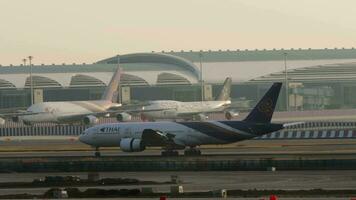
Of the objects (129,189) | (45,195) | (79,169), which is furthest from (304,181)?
(79,169)

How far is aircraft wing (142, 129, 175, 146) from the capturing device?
9144 centimetres

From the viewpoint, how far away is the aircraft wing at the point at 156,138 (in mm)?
91438

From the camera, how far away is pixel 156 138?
9175cm

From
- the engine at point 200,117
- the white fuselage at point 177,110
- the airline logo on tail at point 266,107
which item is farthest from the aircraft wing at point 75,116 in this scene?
the airline logo on tail at point 266,107

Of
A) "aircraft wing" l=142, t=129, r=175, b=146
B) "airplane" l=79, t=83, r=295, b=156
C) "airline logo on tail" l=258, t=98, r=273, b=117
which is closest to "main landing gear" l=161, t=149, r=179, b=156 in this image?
"airplane" l=79, t=83, r=295, b=156

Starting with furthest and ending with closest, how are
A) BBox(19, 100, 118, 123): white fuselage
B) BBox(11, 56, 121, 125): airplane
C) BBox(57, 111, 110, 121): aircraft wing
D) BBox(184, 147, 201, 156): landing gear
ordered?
BBox(57, 111, 110, 121): aircraft wing, BBox(19, 100, 118, 123): white fuselage, BBox(11, 56, 121, 125): airplane, BBox(184, 147, 201, 156): landing gear

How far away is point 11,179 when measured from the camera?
65.9 meters

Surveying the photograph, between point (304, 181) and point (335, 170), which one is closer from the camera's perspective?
point (304, 181)

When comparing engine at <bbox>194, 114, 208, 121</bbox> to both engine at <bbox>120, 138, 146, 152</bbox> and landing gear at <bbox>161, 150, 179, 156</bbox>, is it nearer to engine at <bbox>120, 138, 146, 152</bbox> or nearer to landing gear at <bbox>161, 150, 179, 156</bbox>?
engine at <bbox>120, 138, 146, 152</bbox>

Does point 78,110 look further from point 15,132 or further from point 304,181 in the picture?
point 304,181

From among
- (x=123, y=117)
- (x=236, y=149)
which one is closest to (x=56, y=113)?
(x=123, y=117)

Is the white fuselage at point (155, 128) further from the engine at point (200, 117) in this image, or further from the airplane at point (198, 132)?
the engine at point (200, 117)

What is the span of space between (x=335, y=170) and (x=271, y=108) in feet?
82.0

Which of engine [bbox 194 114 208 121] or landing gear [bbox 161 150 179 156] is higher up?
engine [bbox 194 114 208 121]
